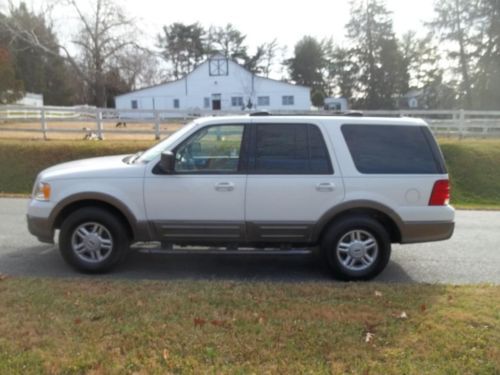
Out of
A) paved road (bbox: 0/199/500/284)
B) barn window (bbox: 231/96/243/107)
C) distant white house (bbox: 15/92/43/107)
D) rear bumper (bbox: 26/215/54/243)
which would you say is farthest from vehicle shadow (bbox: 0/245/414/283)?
distant white house (bbox: 15/92/43/107)

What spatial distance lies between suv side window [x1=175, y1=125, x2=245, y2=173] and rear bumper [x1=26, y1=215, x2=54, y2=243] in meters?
1.65

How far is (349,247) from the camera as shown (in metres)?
5.30

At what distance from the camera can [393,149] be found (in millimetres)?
5262

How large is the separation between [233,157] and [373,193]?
163 centimetres

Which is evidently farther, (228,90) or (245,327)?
(228,90)

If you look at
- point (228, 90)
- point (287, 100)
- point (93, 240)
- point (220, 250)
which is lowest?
point (220, 250)

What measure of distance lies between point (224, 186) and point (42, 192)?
84.1 inches

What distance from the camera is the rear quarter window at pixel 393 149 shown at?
523 cm

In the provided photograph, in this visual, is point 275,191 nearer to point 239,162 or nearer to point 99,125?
point 239,162

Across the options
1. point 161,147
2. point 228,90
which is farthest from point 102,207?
point 228,90

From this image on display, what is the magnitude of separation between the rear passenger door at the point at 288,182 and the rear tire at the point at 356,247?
272 millimetres

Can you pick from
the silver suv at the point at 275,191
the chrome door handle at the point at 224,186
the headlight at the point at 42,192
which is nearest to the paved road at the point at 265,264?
the silver suv at the point at 275,191

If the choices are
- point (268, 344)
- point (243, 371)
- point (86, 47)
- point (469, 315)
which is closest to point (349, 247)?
point (469, 315)

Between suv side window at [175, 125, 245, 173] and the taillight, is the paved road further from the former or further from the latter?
suv side window at [175, 125, 245, 173]
